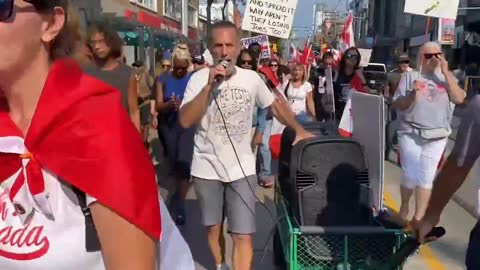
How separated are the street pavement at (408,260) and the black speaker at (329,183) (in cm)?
85

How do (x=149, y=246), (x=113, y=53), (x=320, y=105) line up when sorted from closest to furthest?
(x=149, y=246) < (x=113, y=53) < (x=320, y=105)

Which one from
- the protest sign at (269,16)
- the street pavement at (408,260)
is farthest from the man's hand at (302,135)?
the protest sign at (269,16)

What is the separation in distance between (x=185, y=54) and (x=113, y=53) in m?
2.13

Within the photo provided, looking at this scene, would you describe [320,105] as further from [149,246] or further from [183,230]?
[149,246]

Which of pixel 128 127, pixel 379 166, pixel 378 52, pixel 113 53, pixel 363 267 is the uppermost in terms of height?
pixel 128 127

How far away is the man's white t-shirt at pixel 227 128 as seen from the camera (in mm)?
4496

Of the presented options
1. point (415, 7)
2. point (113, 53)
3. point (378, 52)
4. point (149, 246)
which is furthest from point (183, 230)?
point (378, 52)

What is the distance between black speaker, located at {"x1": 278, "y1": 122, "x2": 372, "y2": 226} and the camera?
4.27 meters

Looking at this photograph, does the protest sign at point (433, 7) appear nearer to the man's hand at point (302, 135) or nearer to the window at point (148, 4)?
the man's hand at point (302, 135)

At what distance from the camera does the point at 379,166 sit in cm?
452

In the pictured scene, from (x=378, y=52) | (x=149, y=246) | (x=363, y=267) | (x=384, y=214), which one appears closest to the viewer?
(x=149, y=246)

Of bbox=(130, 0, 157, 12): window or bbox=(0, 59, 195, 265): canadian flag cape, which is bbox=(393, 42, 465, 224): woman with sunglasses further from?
bbox=(130, 0, 157, 12): window

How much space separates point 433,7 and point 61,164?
7.45m

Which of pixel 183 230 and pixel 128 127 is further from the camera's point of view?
pixel 183 230
